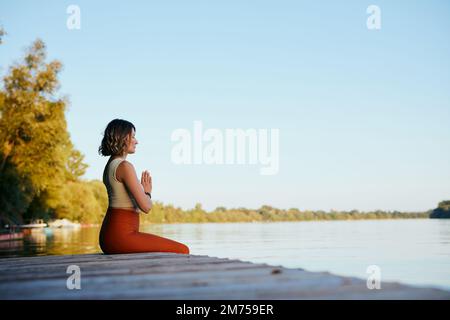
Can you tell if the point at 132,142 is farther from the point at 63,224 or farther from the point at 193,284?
the point at 63,224

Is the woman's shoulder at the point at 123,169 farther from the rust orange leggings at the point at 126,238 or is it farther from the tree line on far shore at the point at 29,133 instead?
the tree line on far shore at the point at 29,133

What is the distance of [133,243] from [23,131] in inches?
961

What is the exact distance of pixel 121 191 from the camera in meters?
4.90

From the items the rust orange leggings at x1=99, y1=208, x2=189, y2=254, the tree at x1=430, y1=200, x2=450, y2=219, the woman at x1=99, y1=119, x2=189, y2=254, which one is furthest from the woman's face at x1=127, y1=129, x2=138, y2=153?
the tree at x1=430, y1=200, x2=450, y2=219

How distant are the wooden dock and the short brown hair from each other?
1244 millimetres

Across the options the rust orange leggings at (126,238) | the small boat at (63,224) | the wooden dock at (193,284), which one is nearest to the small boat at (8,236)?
the rust orange leggings at (126,238)

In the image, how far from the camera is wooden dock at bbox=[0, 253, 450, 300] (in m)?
2.63

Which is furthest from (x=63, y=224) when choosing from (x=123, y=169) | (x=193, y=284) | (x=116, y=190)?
(x=193, y=284)

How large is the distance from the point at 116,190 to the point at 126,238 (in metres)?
0.53

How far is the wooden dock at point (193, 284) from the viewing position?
2635 mm

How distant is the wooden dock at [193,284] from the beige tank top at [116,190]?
0.94 meters

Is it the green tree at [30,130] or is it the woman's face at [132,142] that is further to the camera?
the green tree at [30,130]

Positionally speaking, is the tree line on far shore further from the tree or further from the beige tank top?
the tree
